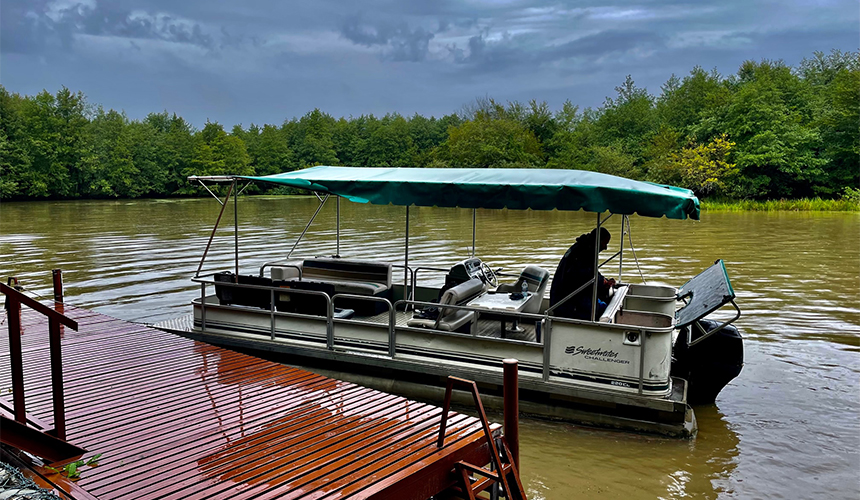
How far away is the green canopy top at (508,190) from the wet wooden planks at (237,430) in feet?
7.86

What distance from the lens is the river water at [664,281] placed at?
19.8 ft

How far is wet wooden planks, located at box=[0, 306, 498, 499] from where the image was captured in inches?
165

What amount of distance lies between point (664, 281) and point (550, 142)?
4714 centimetres

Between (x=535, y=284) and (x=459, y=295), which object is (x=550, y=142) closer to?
(x=535, y=284)

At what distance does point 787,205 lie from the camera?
41.3m

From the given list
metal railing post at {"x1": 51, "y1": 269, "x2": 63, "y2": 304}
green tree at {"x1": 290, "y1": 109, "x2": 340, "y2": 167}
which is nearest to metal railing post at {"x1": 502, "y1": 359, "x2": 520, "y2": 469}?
metal railing post at {"x1": 51, "y1": 269, "x2": 63, "y2": 304}

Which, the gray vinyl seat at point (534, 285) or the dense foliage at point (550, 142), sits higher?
the dense foliage at point (550, 142)

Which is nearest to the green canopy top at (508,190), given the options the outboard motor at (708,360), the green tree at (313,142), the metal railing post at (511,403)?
the outboard motor at (708,360)

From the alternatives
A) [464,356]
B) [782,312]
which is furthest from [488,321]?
[782,312]

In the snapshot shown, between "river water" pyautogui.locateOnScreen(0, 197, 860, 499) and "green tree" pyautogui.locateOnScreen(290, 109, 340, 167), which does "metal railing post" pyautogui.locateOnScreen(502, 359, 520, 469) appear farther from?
"green tree" pyautogui.locateOnScreen(290, 109, 340, 167)

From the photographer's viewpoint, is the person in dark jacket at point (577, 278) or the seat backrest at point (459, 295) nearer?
the person in dark jacket at point (577, 278)

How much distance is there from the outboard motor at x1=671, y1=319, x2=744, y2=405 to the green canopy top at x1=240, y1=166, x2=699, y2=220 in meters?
1.43

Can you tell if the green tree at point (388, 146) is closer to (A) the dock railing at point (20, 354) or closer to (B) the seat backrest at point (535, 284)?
(B) the seat backrest at point (535, 284)

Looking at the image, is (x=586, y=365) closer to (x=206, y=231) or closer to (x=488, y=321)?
(x=488, y=321)
